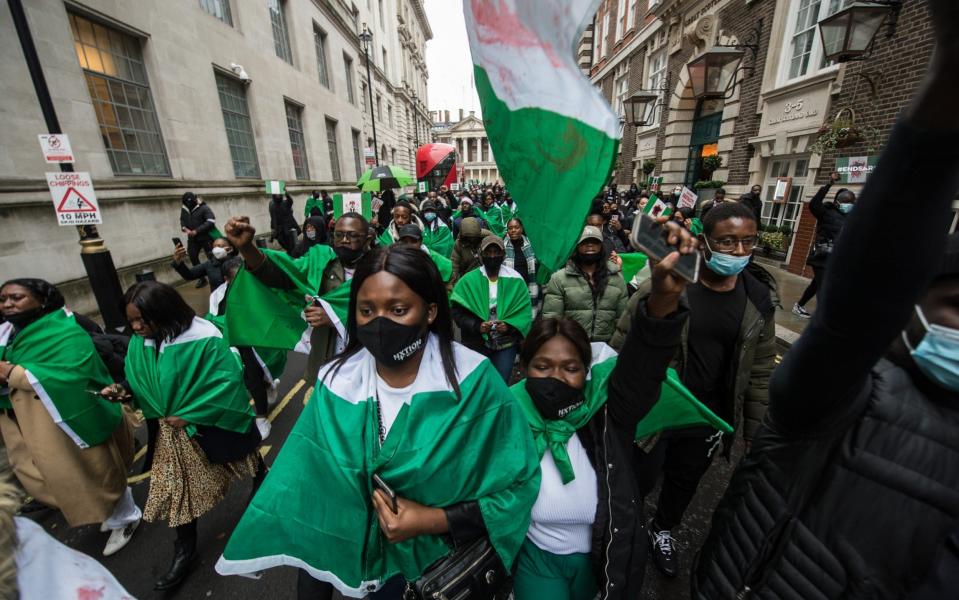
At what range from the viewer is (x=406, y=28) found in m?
38.1

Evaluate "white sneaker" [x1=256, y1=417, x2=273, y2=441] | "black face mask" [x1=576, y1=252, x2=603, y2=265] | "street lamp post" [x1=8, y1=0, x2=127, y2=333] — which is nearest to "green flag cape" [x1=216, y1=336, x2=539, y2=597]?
Result: "black face mask" [x1=576, y1=252, x2=603, y2=265]

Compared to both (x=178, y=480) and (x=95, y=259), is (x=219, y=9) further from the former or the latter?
(x=178, y=480)

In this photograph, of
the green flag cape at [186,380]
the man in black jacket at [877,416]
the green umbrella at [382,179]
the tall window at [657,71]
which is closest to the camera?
the man in black jacket at [877,416]

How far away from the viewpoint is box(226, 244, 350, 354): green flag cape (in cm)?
299

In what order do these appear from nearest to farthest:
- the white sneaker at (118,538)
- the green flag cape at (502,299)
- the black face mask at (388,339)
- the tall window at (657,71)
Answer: the black face mask at (388,339) → the white sneaker at (118,538) → the green flag cape at (502,299) → the tall window at (657,71)

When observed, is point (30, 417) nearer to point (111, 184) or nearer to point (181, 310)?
point (181, 310)

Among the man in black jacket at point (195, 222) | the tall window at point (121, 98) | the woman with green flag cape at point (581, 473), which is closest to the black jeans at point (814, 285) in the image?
the woman with green flag cape at point (581, 473)

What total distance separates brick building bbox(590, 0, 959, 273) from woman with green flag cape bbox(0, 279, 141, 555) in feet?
22.5

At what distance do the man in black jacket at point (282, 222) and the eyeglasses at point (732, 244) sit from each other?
12.1m

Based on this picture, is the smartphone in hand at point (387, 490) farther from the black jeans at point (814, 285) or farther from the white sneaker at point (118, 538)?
the black jeans at point (814, 285)

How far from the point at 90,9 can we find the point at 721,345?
12.1 meters

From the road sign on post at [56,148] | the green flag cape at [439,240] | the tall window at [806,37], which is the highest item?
the tall window at [806,37]

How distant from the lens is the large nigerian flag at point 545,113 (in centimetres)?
92

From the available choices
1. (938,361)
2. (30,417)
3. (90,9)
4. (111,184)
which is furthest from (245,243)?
(90,9)
